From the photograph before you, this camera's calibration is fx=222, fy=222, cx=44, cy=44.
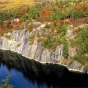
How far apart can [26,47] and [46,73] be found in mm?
31935

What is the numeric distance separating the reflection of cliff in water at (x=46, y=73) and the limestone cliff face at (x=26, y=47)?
363 cm

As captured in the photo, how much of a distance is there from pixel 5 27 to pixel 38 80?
71427mm

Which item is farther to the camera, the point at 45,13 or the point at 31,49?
the point at 45,13

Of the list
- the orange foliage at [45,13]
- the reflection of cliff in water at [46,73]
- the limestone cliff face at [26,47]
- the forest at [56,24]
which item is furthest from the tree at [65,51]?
the orange foliage at [45,13]

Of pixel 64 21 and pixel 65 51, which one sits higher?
pixel 64 21

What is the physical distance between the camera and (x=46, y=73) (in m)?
91.6

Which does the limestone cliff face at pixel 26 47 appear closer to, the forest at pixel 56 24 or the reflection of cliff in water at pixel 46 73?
the forest at pixel 56 24

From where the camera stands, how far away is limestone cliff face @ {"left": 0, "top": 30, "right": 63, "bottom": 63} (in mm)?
103475

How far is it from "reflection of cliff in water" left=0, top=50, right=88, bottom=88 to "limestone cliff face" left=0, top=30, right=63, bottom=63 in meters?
3.63

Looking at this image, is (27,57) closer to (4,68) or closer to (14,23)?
(4,68)

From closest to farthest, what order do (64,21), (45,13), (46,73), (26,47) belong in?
(46,73) → (26,47) → (64,21) → (45,13)

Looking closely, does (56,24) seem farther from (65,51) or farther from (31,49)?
(65,51)

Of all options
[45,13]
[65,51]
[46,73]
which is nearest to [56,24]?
[65,51]

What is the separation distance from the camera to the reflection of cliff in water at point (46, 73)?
3180 inches
